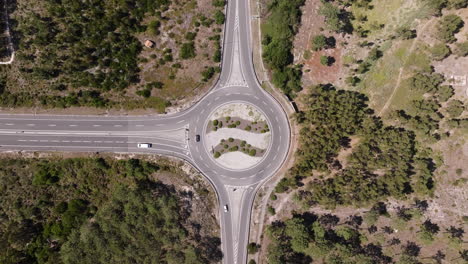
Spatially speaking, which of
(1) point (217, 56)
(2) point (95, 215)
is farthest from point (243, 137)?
(2) point (95, 215)

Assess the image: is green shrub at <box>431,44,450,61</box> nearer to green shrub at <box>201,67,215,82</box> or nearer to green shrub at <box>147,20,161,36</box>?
green shrub at <box>201,67,215,82</box>

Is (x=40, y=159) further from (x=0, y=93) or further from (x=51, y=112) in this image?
(x=0, y=93)

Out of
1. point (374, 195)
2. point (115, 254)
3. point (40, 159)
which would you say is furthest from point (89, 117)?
point (374, 195)

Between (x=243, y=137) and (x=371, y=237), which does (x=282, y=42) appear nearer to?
(x=243, y=137)

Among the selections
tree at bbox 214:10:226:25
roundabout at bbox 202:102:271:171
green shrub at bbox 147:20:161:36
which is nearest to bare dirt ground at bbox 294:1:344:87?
roundabout at bbox 202:102:271:171

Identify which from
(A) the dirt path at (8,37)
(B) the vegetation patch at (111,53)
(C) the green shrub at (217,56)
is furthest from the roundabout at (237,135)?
(A) the dirt path at (8,37)

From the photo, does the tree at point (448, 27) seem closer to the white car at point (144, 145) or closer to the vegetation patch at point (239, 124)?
the vegetation patch at point (239, 124)
